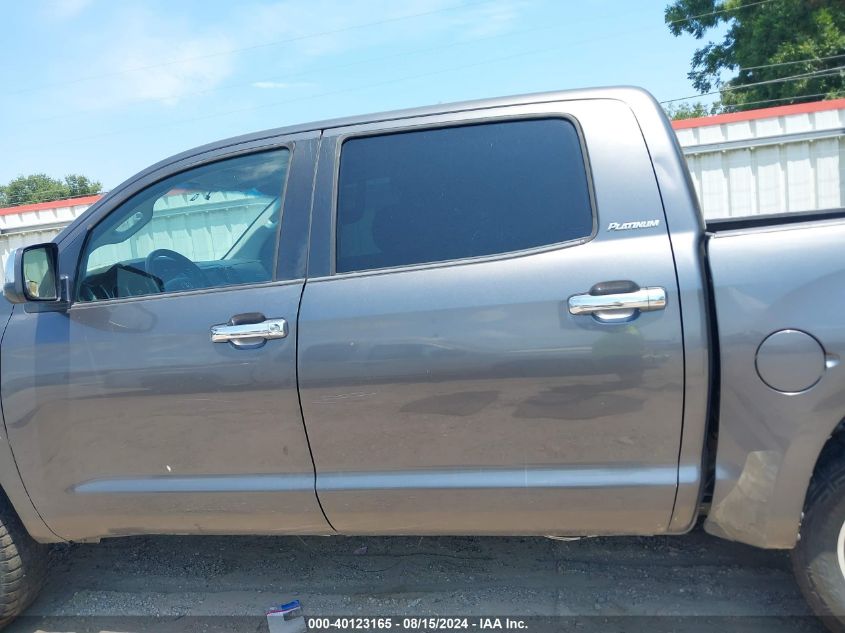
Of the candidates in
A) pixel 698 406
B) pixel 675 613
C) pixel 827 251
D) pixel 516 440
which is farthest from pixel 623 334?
pixel 675 613

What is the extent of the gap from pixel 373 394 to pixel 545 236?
2.64ft

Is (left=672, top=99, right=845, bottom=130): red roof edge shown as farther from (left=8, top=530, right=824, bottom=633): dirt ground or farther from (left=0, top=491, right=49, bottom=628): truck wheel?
(left=0, top=491, right=49, bottom=628): truck wheel

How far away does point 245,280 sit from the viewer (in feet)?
8.43

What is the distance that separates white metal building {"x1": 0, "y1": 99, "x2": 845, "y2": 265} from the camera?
11055mm

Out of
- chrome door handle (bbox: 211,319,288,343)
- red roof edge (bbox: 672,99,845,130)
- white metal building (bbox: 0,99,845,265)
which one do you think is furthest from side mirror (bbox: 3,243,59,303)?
white metal building (bbox: 0,99,845,265)

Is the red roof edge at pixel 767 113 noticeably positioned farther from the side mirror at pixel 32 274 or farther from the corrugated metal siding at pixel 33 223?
the corrugated metal siding at pixel 33 223

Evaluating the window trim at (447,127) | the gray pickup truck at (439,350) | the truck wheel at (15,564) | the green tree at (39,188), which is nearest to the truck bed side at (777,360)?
the gray pickup truck at (439,350)

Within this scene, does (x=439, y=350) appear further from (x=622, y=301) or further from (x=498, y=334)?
(x=622, y=301)

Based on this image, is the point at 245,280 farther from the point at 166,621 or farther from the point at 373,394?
the point at 166,621

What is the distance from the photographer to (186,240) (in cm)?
291

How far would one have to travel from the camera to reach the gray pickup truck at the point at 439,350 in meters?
2.14

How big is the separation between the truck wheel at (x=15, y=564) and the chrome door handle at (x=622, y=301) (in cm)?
238

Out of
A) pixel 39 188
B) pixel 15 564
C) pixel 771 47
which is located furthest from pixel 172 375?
pixel 39 188

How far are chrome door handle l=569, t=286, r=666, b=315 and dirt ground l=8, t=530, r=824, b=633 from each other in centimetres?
130
